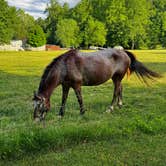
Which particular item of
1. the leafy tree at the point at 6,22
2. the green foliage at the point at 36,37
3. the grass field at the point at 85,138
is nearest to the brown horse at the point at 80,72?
the grass field at the point at 85,138

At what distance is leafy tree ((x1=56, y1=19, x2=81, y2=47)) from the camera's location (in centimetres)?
7699

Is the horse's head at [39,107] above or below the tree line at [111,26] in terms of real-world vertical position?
below

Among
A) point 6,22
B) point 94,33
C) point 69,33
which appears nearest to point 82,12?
point 69,33

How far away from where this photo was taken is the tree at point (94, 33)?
7388cm

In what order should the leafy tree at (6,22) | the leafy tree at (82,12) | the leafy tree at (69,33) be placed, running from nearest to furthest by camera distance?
the leafy tree at (6,22) → the leafy tree at (69,33) → the leafy tree at (82,12)

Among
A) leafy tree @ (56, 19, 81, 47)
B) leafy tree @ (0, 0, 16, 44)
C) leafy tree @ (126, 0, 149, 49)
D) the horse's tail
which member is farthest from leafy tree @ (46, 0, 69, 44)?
the horse's tail

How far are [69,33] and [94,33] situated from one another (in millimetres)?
6183

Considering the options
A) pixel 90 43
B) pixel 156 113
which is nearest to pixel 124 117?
pixel 156 113

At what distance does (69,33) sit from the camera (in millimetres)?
76438

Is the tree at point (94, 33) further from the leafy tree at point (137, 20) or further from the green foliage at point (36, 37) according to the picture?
the green foliage at point (36, 37)

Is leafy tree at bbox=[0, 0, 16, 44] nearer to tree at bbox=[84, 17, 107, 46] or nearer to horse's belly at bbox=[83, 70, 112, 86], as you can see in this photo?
tree at bbox=[84, 17, 107, 46]

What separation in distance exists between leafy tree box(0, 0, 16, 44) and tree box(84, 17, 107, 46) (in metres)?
18.4

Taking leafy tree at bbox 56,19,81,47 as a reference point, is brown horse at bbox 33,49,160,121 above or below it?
below

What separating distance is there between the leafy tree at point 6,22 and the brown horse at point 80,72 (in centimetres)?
5473
